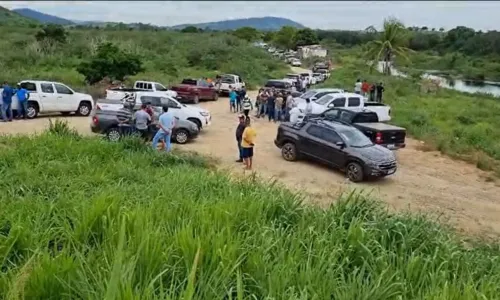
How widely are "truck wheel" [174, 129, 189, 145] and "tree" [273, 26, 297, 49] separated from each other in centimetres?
8505

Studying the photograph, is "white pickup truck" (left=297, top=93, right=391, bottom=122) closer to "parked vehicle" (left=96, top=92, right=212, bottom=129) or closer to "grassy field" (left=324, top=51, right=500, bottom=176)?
"grassy field" (left=324, top=51, right=500, bottom=176)

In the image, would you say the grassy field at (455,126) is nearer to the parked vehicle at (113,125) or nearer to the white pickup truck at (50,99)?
the parked vehicle at (113,125)

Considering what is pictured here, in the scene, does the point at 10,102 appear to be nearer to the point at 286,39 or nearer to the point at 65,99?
the point at 65,99

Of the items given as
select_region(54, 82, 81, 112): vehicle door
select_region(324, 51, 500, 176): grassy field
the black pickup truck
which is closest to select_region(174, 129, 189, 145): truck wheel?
the black pickup truck

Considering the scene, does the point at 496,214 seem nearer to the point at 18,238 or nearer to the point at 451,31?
the point at 18,238

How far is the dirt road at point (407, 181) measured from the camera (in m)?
10.9

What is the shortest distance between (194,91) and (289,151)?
14227 millimetres

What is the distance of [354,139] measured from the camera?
13.6 meters

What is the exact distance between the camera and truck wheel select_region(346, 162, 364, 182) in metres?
12.9

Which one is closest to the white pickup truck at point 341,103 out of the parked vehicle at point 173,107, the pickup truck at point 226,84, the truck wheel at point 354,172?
the parked vehicle at point 173,107

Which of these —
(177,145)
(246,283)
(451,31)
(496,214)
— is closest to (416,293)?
(246,283)

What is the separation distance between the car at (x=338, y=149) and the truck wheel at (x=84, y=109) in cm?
1010

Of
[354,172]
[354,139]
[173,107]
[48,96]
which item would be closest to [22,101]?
[48,96]

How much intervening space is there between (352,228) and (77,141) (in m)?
8.25
